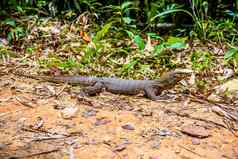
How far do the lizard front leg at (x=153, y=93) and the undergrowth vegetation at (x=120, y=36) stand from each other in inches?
27.5

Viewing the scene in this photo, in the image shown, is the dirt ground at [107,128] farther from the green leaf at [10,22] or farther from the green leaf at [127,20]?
the green leaf at [10,22]

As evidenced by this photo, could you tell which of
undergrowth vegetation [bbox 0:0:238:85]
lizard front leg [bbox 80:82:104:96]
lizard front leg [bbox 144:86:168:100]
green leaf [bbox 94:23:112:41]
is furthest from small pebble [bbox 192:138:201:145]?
green leaf [bbox 94:23:112:41]

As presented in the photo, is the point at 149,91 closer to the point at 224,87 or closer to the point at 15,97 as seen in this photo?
the point at 224,87

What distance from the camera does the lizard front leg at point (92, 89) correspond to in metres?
5.53

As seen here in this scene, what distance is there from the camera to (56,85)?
19.3 ft

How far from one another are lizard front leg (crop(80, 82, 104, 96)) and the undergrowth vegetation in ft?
2.27

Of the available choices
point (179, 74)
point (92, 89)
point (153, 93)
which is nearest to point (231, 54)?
point (179, 74)

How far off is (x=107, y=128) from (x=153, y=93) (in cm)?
120

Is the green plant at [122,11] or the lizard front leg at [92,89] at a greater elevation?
the green plant at [122,11]

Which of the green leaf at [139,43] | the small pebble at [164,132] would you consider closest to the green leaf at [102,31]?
the green leaf at [139,43]

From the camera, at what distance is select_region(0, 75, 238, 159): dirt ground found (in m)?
4.07

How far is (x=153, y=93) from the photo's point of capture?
556cm

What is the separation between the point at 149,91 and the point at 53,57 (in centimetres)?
203

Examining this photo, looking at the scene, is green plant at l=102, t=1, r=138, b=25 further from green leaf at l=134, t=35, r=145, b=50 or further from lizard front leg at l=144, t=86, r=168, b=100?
lizard front leg at l=144, t=86, r=168, b=100
